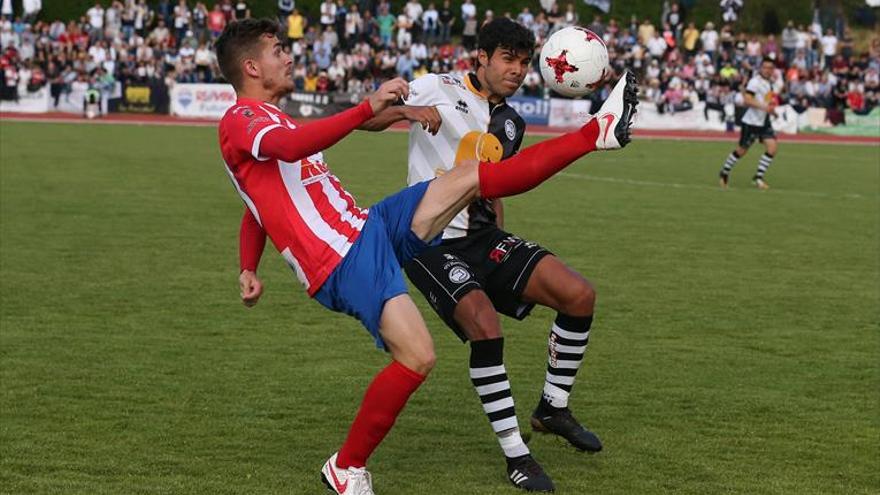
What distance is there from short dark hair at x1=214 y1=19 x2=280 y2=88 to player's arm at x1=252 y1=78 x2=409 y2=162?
22.7 inches

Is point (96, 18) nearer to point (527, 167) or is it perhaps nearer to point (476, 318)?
point (476, 318)

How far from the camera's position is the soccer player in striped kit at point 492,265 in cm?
643

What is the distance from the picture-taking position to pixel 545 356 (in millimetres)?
9586

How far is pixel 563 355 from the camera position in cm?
704

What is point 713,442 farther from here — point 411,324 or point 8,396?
point 8,396

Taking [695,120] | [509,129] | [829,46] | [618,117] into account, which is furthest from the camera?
[829,46]

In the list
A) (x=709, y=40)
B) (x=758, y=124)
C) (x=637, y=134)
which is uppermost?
(x=758, y=124)

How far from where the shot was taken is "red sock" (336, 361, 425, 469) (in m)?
5.74

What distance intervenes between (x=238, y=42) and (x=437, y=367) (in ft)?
12.0

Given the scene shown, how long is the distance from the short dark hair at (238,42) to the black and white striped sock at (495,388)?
65.5 inches

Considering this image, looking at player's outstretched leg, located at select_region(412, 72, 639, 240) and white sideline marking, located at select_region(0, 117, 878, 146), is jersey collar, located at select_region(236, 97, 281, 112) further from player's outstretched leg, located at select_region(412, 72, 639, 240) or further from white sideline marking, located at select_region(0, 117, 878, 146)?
white sideline marking, located at select_region(0, 117, 878, 146)

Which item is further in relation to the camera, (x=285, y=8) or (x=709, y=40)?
(x=285, y=8)

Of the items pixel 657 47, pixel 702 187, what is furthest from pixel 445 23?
pixel 702 187

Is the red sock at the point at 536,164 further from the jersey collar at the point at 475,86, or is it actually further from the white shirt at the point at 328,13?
the white shirt at the point at 328,13
